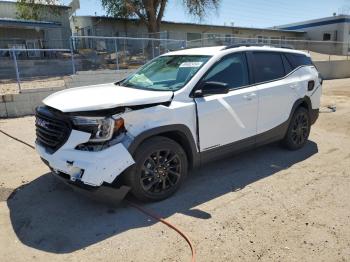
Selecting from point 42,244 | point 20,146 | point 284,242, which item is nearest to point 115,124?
point 42,244

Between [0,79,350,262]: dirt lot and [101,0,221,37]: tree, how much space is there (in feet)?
67.4

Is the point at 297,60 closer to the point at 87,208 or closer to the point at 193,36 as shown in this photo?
the point at 87,208

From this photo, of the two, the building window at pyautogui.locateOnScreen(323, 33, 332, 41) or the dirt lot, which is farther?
the building window at pyautogui.locateOnScreen(323, 33, 332, 41)

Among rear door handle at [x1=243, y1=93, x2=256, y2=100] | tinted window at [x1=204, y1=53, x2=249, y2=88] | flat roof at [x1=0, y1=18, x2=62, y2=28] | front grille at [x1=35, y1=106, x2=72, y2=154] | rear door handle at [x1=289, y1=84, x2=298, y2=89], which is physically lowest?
front grille at [x1=35, y1=106, x2=72, y2=154]

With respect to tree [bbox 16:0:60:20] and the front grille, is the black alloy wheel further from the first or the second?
tree [bbox 16:0:60:20]

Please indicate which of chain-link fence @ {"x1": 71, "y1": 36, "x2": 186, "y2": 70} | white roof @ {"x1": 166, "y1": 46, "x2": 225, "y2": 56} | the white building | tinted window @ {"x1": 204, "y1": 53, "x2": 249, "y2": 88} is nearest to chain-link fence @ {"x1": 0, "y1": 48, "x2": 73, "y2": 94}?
chain-link fence @ {"x1": 71, "y1": 36, "x2": 186, "y2": 70}

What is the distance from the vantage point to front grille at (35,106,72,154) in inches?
147

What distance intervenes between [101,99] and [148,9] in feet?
71.0

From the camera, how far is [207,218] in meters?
3.73

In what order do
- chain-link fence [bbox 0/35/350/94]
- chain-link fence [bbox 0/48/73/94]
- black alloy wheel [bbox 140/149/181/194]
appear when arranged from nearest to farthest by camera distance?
black alloy wheel [bbox 140/149/181/194]
chain-link fence [bbox 0/48/73/94]
chain-link fence [bbox 0/35/350/94]

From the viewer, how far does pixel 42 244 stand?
330cm

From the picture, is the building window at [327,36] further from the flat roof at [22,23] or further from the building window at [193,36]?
the flat roof at [22,23]

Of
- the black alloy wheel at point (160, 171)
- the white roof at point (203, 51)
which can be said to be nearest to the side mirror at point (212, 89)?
the white roof at point (203, 51)

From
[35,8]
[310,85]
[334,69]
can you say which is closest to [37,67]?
[35,8]
